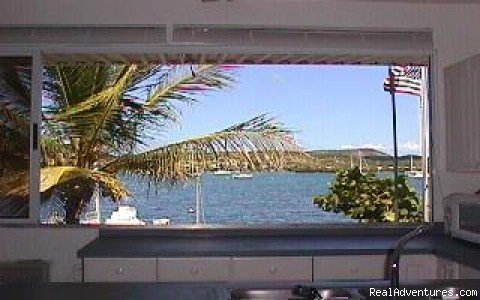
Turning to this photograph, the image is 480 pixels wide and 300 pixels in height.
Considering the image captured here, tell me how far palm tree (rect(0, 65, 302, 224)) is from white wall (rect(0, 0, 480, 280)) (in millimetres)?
377

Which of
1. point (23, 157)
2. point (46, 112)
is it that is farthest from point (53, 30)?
point (23, 157)

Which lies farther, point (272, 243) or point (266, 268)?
point (272, 243)

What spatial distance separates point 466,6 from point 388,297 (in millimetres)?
2808

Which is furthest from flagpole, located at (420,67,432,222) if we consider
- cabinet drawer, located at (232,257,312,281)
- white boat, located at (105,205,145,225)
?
white boat, located at (105,205,145,225)

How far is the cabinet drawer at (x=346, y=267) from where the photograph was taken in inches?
134

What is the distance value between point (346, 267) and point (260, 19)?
174 centimetres

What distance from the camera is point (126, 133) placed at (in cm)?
445

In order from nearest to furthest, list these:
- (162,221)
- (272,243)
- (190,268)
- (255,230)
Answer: (190,268)
(272,243)
(255,230)
(162,221)

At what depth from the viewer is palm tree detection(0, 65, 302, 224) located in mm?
4293

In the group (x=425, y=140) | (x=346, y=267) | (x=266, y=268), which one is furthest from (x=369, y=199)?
(x=266, y=268)

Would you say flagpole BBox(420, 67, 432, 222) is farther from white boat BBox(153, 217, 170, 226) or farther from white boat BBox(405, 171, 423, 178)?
white boat BBox(153, 217, 170, 226)

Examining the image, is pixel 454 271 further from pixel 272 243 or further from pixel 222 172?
pixel 222 172

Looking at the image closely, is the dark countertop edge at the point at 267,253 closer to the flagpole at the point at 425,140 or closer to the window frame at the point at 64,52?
the window frame at the point at 64,52

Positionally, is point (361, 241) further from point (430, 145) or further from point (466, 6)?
point (466, 6)
